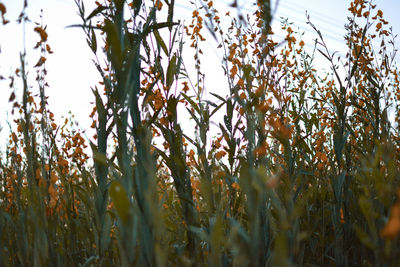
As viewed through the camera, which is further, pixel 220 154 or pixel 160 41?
pixel 220 154

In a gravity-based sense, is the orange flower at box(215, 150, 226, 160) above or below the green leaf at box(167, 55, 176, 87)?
below

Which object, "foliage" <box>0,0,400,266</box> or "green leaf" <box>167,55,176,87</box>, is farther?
"green leaf" <box>167,55,176,87</box>

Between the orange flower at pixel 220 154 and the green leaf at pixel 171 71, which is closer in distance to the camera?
the green leaf at pixel 171 71

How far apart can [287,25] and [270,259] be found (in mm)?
2232

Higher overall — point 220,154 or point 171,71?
point 171,71

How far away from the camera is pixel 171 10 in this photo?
69.3 inches

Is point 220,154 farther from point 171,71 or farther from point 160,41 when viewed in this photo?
point 160,41

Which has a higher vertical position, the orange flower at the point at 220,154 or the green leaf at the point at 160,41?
the green leaf at the point at 160,41

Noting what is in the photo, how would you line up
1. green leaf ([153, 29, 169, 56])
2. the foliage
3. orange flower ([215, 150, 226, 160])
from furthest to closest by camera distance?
orange flower ([215, 150, 226, 160]) < green leaf ([153, 29, 169, 56]) < the foliage

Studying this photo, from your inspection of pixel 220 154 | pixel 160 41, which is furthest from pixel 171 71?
pixel 220 154

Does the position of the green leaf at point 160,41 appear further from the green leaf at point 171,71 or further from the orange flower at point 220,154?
the orange flower at point 220,154

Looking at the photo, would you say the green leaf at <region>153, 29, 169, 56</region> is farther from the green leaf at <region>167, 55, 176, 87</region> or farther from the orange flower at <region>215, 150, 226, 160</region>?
the orange flower at <region>215, 150, 226, 160</region>

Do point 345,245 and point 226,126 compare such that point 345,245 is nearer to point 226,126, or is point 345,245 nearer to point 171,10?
point 226,126

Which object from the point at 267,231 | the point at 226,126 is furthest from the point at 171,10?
the point at 267,231
